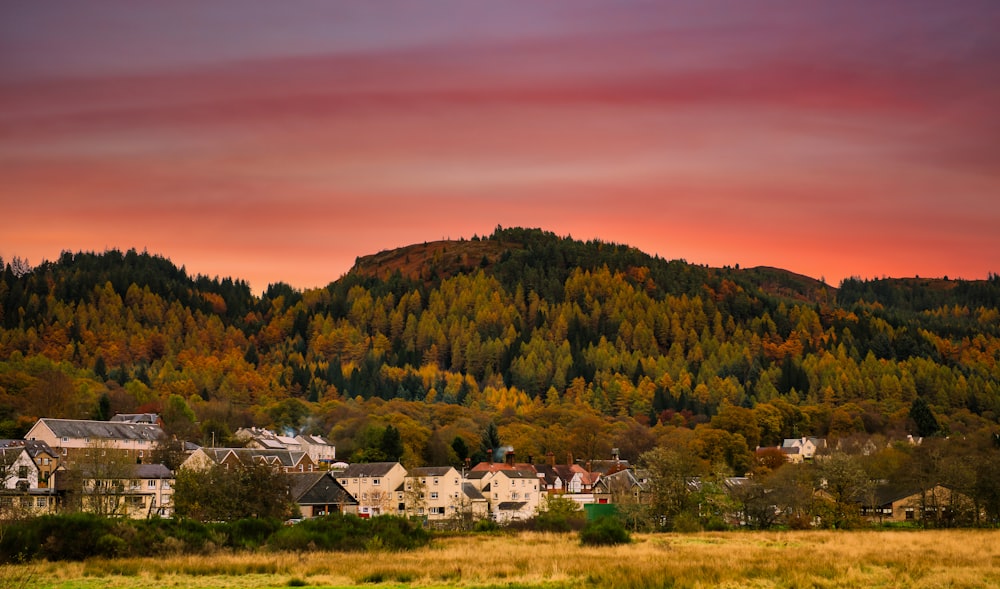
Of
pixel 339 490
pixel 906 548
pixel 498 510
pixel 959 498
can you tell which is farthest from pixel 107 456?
pixel 959 498

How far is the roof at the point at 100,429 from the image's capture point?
11594 centimetres

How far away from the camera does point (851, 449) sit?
15550 centimetres

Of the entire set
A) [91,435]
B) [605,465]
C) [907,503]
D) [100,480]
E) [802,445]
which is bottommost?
[907,503]

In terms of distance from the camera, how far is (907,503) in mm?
103562

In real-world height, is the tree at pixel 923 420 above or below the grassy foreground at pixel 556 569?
above

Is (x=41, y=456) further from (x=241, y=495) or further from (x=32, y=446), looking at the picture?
(x=241, y=495)

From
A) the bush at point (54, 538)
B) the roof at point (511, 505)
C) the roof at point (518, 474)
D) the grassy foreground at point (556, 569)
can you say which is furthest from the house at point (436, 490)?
the bush at point (54, 538)

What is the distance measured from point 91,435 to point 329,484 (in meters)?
39.0

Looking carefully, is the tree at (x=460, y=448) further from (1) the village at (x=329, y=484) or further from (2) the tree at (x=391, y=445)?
(2) the tree at (x=391, y=445)

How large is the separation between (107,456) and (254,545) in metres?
35.5

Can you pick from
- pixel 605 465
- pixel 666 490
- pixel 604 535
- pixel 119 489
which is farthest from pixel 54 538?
pixel 605 465

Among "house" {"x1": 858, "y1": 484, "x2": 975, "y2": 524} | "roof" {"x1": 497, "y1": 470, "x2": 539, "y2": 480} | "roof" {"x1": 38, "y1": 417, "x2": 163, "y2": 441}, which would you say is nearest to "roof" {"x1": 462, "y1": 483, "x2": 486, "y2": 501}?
"roof" {"x1": 497, "y1": 470, "x2": 539, "y2": 480}

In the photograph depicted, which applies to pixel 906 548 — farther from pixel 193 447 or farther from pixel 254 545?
pixel 193 447

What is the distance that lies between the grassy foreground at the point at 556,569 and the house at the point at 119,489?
101 ft
